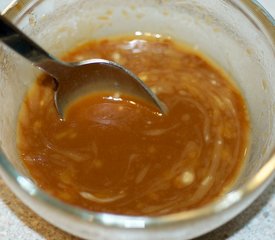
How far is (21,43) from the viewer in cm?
135

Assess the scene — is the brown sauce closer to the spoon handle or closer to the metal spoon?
the metal spoon

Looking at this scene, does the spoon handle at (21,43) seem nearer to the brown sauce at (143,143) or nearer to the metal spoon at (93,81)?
the metal spoon at (93,81)

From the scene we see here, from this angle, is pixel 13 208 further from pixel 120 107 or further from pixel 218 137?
pixel 218 137

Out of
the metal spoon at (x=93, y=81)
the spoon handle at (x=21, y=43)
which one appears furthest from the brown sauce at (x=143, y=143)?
the spoon handle at (x=21, y=43)

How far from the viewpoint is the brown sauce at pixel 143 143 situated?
4.62 ft

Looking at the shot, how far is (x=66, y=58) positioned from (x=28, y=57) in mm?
395

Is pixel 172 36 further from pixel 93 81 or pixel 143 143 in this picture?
pixel 143 143

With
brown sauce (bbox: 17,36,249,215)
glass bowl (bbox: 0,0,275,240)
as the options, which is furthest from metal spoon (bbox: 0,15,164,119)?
glass bowl (bbox: 0,0,275,240)

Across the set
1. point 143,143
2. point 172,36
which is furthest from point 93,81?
point 172,36

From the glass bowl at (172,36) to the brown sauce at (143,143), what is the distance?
5 cm

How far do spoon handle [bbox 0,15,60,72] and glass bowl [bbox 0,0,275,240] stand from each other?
0.47 ft

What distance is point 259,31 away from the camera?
1542mm

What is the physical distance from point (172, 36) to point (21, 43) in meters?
0.63

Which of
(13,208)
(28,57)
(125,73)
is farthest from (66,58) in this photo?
(13,208)
